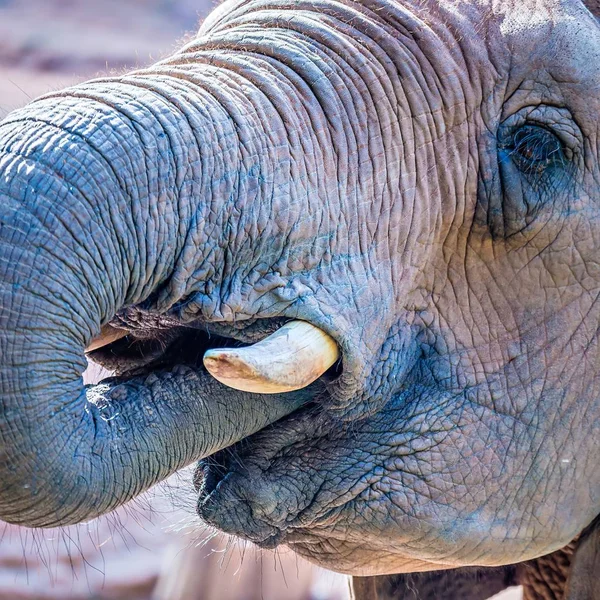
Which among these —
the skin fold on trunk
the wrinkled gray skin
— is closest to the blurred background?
the wrinkled gray skin

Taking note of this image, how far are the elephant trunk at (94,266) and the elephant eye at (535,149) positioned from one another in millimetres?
823

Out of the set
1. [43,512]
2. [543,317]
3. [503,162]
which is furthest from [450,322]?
[43,512]

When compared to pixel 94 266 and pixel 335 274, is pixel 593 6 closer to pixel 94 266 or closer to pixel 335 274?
pixel 335 274

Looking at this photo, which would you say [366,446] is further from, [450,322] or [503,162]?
[503,162]

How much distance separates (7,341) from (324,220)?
83 centimetres

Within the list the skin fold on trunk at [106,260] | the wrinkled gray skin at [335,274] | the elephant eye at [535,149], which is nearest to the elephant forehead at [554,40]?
the wrinkled gray skin at [335,274]

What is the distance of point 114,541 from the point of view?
26.9 feet

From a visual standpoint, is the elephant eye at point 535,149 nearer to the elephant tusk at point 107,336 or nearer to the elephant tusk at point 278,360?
the elephant tusk at point 278,360

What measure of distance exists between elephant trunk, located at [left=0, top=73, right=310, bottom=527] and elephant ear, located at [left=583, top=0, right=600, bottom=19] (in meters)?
1.16

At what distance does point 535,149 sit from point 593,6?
1.61 feet

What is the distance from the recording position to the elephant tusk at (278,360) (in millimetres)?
2336

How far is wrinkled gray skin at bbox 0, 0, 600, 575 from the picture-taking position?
2291mm

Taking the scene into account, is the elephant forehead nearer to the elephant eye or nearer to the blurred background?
the elephant eye

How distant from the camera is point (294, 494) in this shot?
9.77ft
